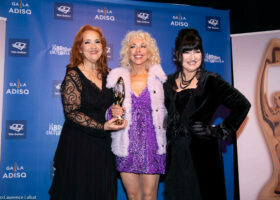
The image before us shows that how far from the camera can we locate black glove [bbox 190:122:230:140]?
2.35 meters

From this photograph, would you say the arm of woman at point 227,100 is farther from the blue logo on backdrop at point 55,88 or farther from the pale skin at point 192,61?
the blue logo on backdrop at point 55,88

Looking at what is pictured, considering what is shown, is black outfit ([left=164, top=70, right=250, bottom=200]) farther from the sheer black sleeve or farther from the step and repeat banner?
the step and repeat banner

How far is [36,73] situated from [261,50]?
10.8 feet

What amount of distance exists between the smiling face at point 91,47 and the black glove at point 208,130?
48.7 inches

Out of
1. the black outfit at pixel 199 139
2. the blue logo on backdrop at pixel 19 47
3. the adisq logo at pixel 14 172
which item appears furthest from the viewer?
the blue logo on backdrop at pixel 19 47

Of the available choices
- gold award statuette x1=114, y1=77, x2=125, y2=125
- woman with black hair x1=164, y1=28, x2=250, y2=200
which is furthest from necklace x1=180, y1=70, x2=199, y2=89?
gold award statuette x1=114, y1=77, x2=125, y2=125

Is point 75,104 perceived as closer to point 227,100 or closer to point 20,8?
point 227,100

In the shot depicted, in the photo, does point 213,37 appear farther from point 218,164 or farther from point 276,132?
point 218,164

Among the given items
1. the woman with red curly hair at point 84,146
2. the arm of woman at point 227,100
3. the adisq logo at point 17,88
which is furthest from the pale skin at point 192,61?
the adisq logo at point 17,88

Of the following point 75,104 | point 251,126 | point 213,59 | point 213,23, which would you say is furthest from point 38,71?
point 251,126

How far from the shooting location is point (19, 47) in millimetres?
3379

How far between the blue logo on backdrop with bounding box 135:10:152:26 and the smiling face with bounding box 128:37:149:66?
3.46ft

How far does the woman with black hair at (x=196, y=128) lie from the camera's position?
7.70ft

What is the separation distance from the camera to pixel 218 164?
2375 millimetres
